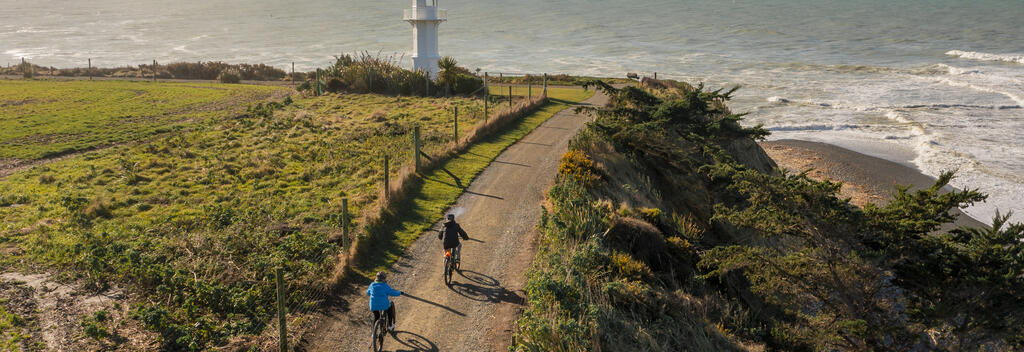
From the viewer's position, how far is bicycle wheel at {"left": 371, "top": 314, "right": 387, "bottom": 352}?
10.2 metres

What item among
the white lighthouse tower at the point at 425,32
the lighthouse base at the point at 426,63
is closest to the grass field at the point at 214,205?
the lighthouse base at the point at 426,63

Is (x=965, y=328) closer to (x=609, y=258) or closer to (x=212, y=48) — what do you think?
(x=609, y=258)

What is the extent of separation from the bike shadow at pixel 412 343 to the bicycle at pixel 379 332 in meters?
0.29

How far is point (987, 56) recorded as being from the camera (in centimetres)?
7262

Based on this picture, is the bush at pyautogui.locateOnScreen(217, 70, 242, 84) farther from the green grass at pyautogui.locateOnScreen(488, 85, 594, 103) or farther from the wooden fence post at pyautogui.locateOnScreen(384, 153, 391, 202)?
the wooden fence post at pyautogui.locateOnScreen(384, 153, 391, 202)

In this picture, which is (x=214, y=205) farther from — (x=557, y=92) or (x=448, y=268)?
(x=557, y=92)

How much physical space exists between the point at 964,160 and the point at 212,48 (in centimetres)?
11032

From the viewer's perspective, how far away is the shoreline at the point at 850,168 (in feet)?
96.1

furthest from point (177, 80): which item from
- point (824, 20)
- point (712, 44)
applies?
point (824, 20)

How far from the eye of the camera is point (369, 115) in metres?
A: 32.2

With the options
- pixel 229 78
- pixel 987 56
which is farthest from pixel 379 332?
pixel 987 56

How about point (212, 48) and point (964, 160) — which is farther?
point (212, 48)

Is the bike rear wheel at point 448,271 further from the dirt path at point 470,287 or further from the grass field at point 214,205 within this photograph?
the grass field at point 214,205

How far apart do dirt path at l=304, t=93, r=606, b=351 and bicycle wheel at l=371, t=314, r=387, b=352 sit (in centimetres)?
25
